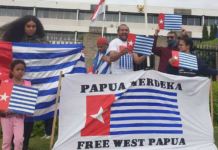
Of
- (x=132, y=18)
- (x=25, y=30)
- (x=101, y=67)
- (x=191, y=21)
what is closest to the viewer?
(x=25, y=30)

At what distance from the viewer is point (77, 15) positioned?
41594 millimetres

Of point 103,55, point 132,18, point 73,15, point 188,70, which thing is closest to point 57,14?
point 73,15

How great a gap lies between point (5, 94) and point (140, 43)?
2.39 m

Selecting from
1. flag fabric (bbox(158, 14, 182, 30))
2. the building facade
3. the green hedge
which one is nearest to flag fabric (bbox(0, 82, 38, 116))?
the green hedge

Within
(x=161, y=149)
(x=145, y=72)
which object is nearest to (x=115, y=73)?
(x=145, y=72)

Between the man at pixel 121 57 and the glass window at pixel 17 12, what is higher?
the glass window at pixel 17 12

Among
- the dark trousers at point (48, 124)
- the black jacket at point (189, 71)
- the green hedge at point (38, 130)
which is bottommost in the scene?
the green hedge at point (38, 130)

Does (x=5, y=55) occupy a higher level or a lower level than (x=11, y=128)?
higher

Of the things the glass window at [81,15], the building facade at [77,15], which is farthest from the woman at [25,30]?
the glass window at [81,15]

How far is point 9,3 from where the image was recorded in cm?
4044

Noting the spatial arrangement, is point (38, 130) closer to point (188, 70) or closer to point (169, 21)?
point (188, 70)

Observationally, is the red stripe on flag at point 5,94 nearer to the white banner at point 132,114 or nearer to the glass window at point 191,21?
the white banner at point 132,114

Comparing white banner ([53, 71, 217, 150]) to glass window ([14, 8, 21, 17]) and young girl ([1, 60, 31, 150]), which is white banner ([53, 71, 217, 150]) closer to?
young girl ([1, 60, 31, 150])

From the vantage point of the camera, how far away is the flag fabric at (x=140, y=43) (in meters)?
4.71
